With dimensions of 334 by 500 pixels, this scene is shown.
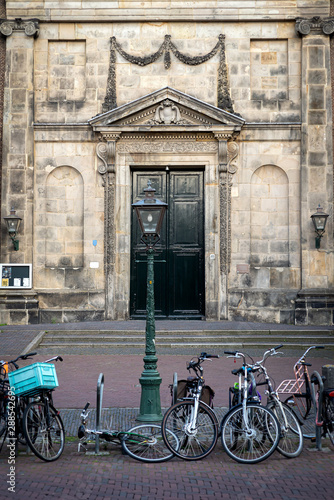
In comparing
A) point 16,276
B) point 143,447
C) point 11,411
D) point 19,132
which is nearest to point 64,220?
point 16,276

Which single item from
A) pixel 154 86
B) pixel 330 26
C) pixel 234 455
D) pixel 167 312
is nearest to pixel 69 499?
pixel 234 455

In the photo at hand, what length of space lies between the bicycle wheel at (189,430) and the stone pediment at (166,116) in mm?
11651

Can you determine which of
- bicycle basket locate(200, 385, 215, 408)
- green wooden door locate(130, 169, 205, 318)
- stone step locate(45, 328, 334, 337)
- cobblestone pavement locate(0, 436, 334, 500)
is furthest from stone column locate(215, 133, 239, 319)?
cobblestone pavement locate(0, 436, 334, 500)

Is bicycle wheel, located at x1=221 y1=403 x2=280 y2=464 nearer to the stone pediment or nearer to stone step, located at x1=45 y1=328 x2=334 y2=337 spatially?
stone step, located at x1=45 y1=328 x2=334 y2=337

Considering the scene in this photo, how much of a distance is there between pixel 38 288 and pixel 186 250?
4.28 meters

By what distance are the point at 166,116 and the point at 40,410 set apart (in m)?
12.1

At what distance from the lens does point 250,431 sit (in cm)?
732

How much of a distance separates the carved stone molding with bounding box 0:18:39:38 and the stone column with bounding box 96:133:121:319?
350 cm

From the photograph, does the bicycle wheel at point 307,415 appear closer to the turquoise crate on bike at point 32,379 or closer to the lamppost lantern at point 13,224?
the turquoise crate on bike at point 32,379

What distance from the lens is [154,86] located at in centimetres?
1845

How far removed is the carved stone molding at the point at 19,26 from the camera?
716 inches

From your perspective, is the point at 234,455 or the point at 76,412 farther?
the point at 76,412

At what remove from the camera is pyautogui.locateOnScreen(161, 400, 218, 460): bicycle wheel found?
7387mm

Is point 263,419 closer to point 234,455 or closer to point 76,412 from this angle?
point 234,455
